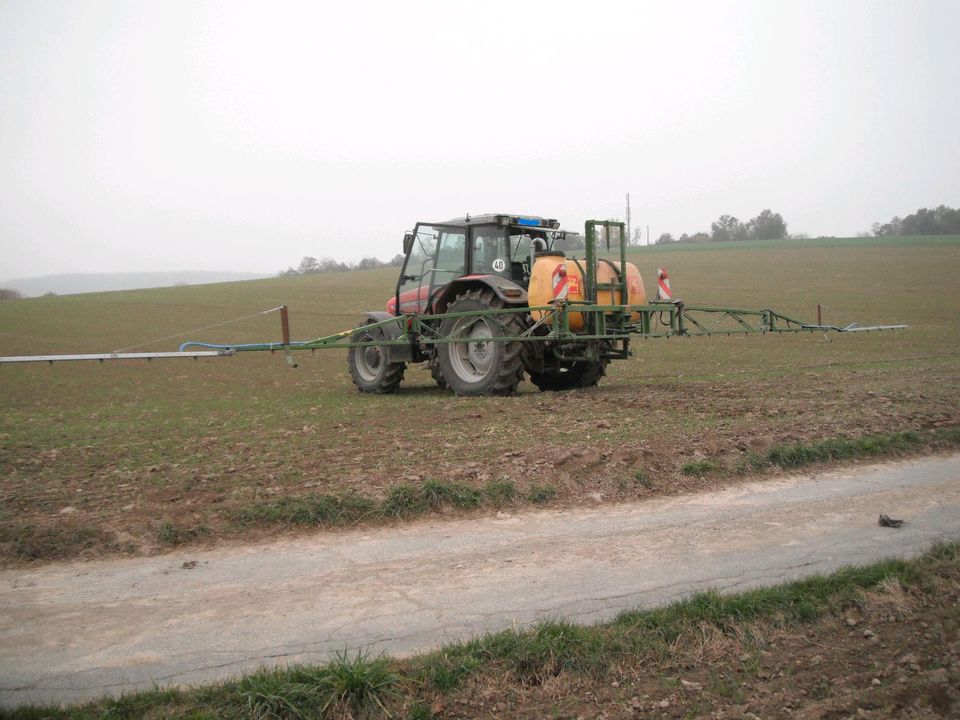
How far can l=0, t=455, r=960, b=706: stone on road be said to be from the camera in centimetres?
407

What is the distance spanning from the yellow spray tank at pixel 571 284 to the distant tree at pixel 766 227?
87.4 metres

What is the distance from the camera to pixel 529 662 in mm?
3834

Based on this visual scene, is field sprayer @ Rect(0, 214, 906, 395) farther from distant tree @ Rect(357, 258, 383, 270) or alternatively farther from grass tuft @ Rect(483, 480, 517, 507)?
distant tree @ Rect(357, 258, 383, 270)

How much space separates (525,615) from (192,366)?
19.4 metres

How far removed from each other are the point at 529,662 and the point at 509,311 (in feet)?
25.8

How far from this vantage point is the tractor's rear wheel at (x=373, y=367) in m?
13.9

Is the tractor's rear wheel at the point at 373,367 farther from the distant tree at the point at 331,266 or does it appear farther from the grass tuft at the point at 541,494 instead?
the distant tree at the point at 331,266

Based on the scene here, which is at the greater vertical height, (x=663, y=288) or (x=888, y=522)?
(x=663, y=288)

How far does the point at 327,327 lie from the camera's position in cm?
3356

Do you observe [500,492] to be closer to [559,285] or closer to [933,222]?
[559,285]

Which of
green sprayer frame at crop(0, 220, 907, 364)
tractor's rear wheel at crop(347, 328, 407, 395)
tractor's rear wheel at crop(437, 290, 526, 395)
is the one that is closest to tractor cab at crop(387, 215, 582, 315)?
tractor's rear wheel at crop(437, 290, 526, 395)

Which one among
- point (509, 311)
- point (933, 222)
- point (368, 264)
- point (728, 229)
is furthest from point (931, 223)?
point (509, 311)

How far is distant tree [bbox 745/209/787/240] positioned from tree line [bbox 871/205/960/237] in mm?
10927

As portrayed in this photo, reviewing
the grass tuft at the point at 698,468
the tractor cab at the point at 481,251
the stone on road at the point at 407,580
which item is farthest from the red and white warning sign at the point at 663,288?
the stone on road at the point at 407,580
